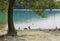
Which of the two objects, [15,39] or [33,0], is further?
[33,0]

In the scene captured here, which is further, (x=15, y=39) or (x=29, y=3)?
(x=29, y=3)

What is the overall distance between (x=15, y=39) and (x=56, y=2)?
372 centimetres

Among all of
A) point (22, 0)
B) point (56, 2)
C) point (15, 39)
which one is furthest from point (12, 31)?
point (56, 2)

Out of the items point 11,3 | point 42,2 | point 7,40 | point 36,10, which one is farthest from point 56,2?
point 7,40

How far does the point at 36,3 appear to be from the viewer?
40.8 ft

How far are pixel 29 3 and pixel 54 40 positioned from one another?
320 cm

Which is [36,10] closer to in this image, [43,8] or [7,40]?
[43,8]

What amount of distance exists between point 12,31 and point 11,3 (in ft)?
6.14

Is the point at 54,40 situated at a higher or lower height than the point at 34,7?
lower

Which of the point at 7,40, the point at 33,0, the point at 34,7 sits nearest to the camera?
the point at 7,40

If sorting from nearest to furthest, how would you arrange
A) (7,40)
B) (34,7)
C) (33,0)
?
1. (7,40)
2. (33,0)
3. (34,7)

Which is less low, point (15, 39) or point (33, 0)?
point (33, 0)

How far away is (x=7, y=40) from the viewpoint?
35.6ft

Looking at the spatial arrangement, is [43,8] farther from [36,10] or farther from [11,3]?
[11,3]
